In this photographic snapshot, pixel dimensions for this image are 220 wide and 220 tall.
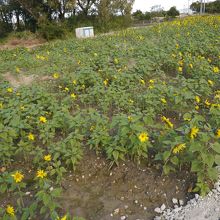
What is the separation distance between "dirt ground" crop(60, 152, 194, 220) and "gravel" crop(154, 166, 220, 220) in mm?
76

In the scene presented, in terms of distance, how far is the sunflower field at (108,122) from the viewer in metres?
2.35

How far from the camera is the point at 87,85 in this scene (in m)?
4.77

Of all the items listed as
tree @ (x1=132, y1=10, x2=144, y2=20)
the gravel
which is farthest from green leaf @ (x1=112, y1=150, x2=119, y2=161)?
tree @ (x1=132, y1=10, x2=144, y2=20)

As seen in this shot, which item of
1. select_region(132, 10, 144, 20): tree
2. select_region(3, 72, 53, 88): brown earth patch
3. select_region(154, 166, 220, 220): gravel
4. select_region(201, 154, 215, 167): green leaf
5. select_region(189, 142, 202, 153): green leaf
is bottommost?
select_region(154, 166, 220, 220): gravel

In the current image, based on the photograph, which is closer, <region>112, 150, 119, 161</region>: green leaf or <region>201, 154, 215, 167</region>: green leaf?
<region>201, 154, 215, 167</region>: green leaf

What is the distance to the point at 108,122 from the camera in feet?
10.9

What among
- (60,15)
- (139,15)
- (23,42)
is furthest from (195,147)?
(139,15)

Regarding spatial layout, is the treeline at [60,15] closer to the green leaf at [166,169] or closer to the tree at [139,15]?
the tree at [139,15]

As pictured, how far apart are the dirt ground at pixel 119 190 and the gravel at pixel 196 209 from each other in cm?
8

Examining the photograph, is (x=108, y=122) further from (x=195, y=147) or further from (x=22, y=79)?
(x=22, y=79)

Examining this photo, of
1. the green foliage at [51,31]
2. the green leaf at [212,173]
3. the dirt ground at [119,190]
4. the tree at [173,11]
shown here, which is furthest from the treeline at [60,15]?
the green leaf at [212,173]

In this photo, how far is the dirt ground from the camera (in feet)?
7.60

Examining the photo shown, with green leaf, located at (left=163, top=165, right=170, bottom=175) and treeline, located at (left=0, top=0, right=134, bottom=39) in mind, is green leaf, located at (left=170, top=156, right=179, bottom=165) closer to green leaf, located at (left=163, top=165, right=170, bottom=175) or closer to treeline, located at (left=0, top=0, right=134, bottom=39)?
green leaf, located at (left=163, top=165, right=170, bottom=175)

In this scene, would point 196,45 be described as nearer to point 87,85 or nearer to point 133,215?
point 87,85
